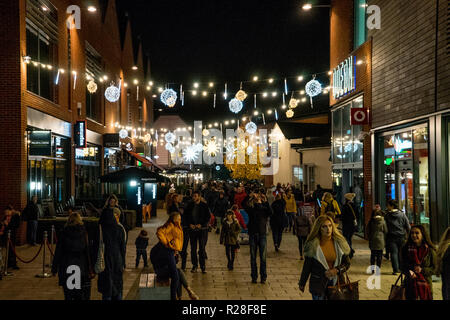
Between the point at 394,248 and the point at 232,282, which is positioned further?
the point at 394,248

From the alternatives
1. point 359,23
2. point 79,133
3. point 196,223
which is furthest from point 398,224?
point 79,133

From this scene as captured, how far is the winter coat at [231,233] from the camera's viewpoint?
11094 millimetres

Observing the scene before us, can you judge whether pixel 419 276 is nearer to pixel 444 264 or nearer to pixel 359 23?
pixel 444 264

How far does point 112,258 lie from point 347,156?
13498 mm

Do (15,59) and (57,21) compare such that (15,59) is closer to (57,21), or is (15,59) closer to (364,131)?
(57,21)

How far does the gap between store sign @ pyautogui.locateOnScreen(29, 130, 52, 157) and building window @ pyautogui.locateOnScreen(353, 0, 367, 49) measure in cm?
1165

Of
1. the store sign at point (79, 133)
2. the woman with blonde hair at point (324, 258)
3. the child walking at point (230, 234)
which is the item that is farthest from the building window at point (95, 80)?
the woman with blonde hair at point (324, 258)

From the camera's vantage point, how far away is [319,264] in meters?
5.98

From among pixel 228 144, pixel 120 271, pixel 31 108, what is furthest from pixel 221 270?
pixel 228 144

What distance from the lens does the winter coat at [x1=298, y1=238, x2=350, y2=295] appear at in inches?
233

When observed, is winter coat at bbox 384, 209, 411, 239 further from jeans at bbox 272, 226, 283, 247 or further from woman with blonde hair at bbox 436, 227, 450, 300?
woman with blonde hair at bbox 436, 227, 450, 300

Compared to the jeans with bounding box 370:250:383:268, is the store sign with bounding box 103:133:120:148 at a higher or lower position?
higher

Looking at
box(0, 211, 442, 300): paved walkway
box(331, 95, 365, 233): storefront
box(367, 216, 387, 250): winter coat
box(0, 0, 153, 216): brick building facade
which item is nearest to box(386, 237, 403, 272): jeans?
box(367, 216, 387, 250): winter coat

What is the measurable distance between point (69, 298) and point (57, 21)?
50.2 feet
